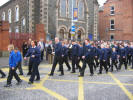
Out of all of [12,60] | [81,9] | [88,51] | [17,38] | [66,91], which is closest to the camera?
[66,91]

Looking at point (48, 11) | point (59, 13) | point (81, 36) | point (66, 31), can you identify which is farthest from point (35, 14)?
point (81, 36)

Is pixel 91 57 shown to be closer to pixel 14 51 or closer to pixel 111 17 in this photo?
pixel 14 51

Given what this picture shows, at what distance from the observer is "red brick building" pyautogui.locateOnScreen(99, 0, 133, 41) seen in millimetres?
36312

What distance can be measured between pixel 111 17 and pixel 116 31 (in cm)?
356

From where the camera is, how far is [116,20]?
3825cm

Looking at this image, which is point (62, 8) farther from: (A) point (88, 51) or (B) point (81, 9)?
(A) point (88, 51)

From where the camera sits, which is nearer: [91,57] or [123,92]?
[123,92]

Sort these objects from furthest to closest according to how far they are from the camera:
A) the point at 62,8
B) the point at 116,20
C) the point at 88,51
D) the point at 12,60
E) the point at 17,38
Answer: the point at 116,20 < the point at 62,8 < the point at 17,38 < the point at 88,51 < the point at 12,60

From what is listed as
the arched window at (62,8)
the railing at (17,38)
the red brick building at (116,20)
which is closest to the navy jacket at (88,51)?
the railing at (17,38)

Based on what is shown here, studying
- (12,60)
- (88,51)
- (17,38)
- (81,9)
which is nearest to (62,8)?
(81,9)

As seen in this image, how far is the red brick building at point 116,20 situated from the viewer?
36.3m

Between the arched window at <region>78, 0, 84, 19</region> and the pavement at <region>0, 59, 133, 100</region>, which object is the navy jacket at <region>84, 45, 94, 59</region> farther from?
the arched window at <region>78, 0, 84, 19</region>

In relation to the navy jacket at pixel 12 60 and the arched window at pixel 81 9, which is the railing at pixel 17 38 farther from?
the navy jacket at pixel 12 60

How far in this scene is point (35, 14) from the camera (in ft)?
83.9
